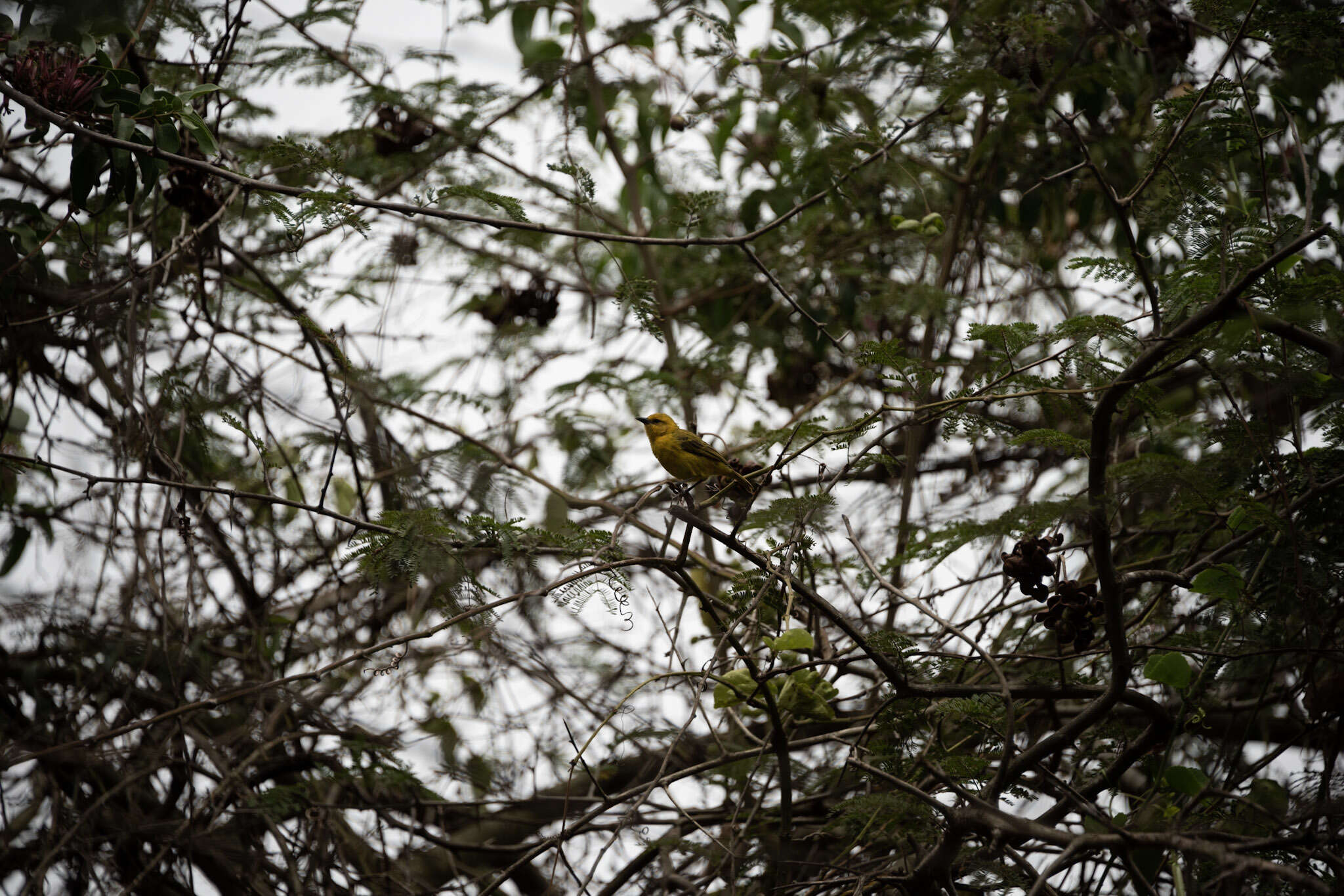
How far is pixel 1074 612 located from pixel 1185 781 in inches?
21.1

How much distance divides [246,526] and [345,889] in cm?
146

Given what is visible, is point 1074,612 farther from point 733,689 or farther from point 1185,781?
point 733,689

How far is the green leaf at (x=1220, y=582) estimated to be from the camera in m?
2.53

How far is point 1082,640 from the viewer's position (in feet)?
8.36

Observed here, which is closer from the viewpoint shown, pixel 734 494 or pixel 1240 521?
pixel 1240 521

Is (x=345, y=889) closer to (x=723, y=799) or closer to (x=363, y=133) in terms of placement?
(x=723, y=799)

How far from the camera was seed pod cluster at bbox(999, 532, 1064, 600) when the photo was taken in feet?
8.16

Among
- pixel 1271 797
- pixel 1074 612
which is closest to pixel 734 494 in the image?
pixel 1074 612

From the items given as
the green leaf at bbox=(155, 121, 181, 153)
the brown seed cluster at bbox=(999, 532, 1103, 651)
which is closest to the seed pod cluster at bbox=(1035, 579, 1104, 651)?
the brown seed cluster at bbox=(999, 532, 1103, 651)

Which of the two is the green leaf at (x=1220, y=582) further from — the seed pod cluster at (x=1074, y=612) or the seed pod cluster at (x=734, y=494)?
the seed pod cluster at (x=734, y=494)

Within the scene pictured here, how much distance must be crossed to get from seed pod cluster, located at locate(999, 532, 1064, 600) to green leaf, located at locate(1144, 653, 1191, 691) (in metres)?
0.32

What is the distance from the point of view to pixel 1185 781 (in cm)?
257

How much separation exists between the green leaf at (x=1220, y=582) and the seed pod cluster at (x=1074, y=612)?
0.25 m

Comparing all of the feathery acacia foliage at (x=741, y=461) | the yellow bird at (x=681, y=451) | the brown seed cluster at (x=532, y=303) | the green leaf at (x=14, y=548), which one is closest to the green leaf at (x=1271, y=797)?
the feathery acacia foliage at (x=741, y=461)
